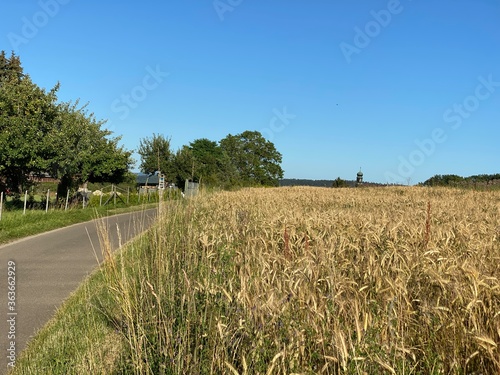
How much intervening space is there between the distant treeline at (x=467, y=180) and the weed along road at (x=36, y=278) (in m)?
19.7

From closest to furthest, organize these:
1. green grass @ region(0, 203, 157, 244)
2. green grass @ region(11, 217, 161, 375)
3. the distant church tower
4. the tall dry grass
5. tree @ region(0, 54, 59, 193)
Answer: the tall dry grass, green grass @ region(11, 217, 161, 375), green grass @ region(0, 203, 157, 244), tree @ region(0, 54, 59, 193), the distant church tower

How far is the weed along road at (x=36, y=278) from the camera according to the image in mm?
4980

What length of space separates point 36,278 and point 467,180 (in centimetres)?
2490

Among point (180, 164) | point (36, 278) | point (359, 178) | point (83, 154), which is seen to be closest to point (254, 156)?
point (180, 164)

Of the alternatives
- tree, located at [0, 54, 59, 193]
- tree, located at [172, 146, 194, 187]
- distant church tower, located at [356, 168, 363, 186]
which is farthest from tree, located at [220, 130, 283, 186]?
tree, located at [0, 54, 59, 193]

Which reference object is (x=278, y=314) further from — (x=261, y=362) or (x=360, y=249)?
(x=360, y=249)

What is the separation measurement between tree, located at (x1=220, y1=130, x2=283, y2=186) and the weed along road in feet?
232

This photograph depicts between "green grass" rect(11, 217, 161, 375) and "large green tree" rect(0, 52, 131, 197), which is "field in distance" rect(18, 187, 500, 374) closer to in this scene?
"green grass" rect(11, 217, 161, 375)

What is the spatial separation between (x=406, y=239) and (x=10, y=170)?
22360 mm

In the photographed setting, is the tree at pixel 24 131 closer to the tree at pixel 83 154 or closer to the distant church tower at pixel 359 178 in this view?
the tree at pixel 83 154

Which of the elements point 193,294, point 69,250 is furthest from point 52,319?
point 69,250

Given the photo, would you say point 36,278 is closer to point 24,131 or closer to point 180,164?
point 24,131

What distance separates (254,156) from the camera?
8562 centimetres

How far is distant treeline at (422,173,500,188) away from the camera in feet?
75.3
